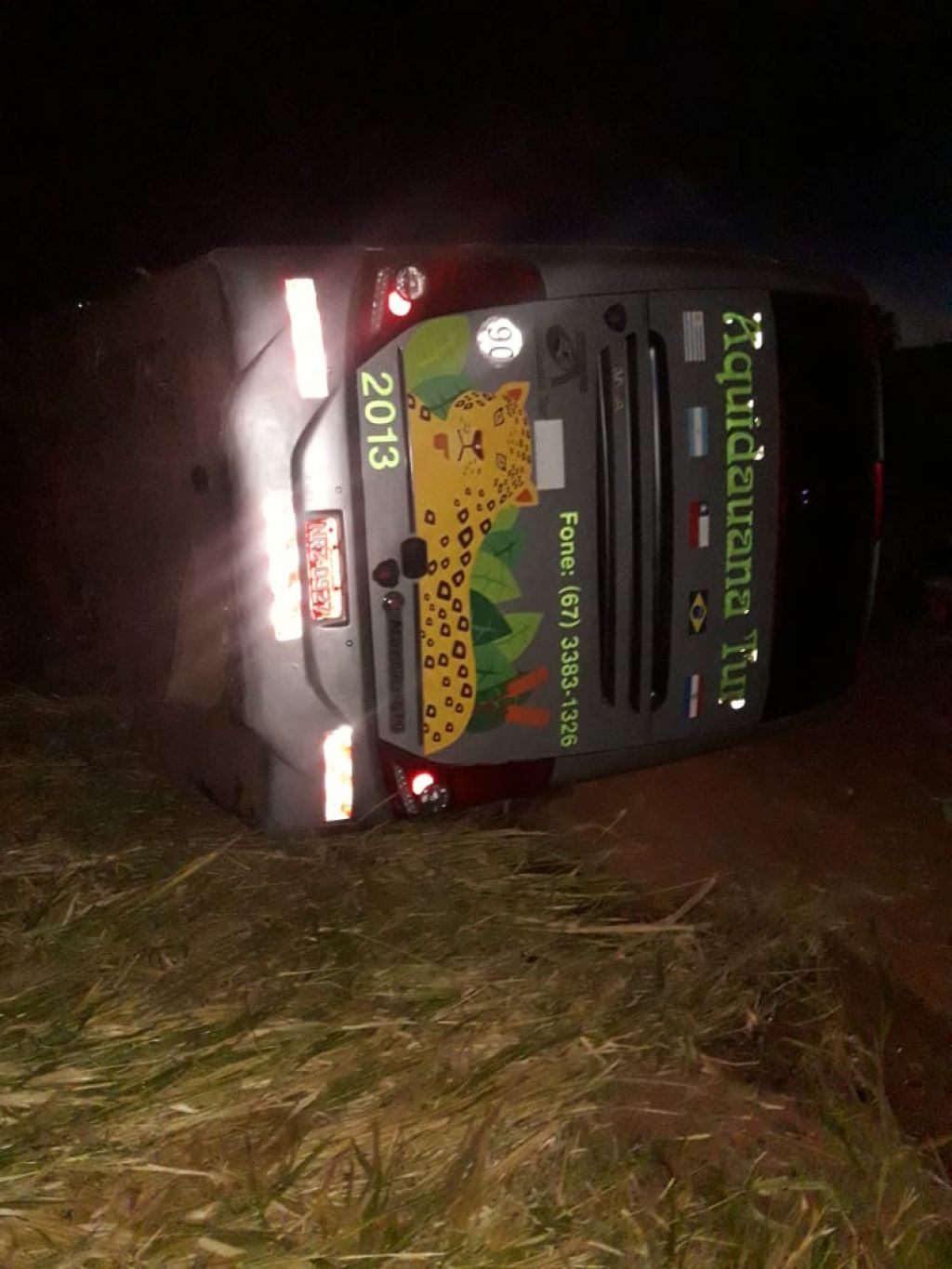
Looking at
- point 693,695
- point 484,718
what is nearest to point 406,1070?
point 484,718

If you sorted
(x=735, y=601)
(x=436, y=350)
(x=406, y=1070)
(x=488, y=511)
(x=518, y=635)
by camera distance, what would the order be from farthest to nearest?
1. (x=735, y=601)
2. (x=518, y=635)
3. (x=488, y=511)
4. (x=436, y=350)
5. (x=406, y=1070)

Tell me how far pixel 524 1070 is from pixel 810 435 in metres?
2.05

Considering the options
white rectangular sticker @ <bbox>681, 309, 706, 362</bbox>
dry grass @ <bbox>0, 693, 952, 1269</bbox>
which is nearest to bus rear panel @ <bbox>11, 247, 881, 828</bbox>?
white rectangular sticker @ <bbox>681, 309, 706, 362</bbox>

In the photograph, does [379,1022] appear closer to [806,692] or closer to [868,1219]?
[868,1219]

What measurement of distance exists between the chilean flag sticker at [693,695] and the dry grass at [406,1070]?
26.4 inches

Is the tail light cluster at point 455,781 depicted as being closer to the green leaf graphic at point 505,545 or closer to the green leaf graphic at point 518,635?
the green leaf graphic at point 518,635

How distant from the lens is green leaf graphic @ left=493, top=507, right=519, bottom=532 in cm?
285

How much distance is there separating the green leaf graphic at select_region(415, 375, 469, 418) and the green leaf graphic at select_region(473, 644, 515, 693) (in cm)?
67

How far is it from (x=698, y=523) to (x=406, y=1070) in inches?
67.4

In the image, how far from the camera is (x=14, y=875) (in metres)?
3.10

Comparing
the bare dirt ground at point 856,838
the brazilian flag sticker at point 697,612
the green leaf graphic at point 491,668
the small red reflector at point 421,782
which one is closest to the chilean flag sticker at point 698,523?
the brazilian flag sticker at point 697,612

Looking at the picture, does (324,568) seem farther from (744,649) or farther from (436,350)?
(744,649)

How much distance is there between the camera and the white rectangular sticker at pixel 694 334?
295 centimetres

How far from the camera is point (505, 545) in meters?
2.88
